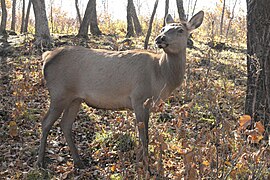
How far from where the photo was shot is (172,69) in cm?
507

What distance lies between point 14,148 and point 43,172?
879mm

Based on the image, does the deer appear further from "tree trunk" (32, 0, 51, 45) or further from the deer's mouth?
"tree trunk" (32, 0, 51, 45)

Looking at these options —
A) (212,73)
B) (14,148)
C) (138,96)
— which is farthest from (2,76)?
(212,73)

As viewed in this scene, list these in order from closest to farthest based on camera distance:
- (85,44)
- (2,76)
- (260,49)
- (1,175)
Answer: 1. (1,175)
2. (260,49)
3. (2,76)
4. (85,44)

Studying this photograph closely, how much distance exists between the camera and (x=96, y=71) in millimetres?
5289

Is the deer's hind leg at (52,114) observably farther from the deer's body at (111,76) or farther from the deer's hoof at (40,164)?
the deer's hoof at (40,164)

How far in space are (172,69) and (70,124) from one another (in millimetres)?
1738

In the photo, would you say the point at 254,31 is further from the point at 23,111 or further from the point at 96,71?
the point at 23,111

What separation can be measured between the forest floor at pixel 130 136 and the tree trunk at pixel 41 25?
5.04ft

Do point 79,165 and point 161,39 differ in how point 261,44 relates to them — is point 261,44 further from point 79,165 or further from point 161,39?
point 79,165

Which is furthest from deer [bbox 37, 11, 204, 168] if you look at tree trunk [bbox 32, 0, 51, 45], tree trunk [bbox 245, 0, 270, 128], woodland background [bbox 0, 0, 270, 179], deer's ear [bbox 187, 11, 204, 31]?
tree trunk [bbox 32, 0, 51, 45]

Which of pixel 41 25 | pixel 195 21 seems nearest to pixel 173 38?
pixel 195 21

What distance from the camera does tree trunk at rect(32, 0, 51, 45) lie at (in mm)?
10547

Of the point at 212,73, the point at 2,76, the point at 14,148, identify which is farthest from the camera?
the point at 212,73
